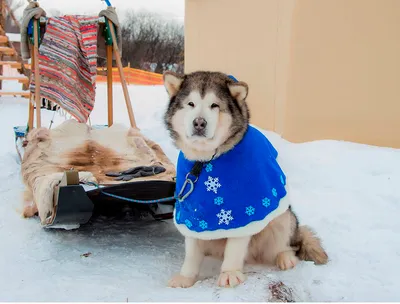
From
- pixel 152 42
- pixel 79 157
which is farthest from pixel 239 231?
pixel 152 42

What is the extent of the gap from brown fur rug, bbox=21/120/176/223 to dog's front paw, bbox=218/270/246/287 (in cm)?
105

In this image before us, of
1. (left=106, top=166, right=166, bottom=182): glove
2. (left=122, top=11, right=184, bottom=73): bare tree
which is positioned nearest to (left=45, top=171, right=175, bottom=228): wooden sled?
(left=106, top=166, right=166, bottom=182): glove

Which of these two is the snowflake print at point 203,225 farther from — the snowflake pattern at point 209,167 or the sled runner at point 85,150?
the sled runner at point 85,150

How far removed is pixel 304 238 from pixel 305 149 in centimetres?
279

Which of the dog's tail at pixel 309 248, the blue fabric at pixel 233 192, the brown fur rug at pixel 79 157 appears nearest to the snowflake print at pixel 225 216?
the blue fabric at pixel 233 192

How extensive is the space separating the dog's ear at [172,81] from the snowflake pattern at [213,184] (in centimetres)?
55

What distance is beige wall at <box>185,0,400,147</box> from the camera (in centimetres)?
529

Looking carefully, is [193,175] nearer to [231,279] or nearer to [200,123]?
[200,123]

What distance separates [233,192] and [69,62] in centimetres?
315

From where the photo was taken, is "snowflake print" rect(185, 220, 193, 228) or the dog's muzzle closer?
the dog's muzzle

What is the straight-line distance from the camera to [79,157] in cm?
402

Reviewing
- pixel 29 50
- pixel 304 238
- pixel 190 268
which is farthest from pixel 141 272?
pixel 29 50

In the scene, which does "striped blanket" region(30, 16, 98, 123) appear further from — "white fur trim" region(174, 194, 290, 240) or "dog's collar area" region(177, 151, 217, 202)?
"white fur trim" region(174, 194, 290, 240)

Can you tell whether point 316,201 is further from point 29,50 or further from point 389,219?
point 29,50
